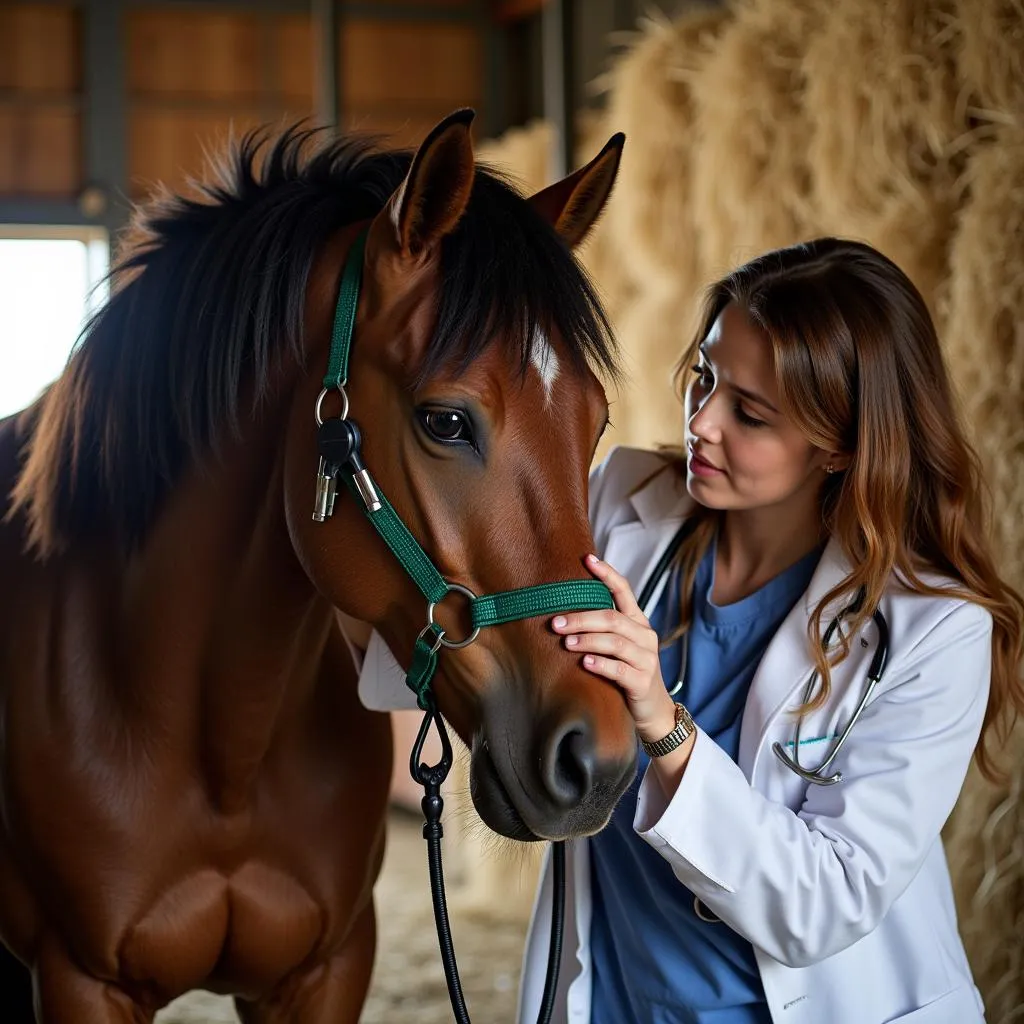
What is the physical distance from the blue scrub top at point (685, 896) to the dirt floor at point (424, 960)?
1524 millimetres

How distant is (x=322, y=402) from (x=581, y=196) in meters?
0.41

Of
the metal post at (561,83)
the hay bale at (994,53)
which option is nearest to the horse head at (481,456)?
the hay bale at (994,53)

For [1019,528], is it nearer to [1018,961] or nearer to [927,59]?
[1018,961]

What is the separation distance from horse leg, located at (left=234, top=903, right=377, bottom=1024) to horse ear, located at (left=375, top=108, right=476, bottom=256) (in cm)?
90

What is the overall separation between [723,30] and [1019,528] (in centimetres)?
166

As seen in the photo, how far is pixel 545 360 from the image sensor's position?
1.13 m

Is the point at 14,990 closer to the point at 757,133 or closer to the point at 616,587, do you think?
the point at 616,587

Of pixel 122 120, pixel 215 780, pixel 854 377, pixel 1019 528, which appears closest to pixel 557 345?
pixel 854 377

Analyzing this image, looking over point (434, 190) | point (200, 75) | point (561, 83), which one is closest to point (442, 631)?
point (434, 190)

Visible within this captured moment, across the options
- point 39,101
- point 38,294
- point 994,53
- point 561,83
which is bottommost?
point 994,53

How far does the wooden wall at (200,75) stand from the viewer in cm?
764

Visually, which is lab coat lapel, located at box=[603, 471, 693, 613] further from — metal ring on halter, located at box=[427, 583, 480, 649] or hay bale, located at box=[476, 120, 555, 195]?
hay bale, located at box=[476, 120, 555, 195]

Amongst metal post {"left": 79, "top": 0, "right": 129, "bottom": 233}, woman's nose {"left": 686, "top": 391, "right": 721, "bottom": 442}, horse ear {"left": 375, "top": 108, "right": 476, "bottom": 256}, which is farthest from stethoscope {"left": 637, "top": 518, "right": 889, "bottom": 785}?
metal post {"left": 79, "top": 0, "right": 129, "bottom": 233}

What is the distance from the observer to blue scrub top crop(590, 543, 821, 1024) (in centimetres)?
138
